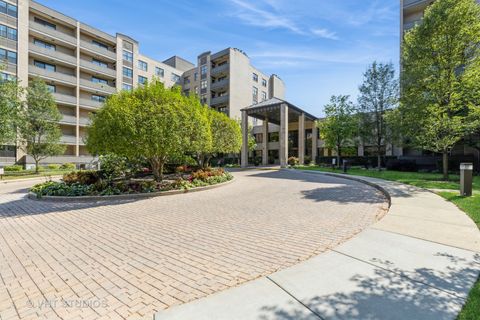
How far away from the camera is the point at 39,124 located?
1069 inches

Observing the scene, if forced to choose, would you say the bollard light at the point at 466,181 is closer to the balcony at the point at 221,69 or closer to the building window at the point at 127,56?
the balcony at the point at 221,69

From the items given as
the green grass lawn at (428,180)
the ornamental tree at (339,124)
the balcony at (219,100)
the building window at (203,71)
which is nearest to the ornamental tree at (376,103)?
the ornamental tree at (339,124)

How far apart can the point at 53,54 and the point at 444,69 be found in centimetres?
4748

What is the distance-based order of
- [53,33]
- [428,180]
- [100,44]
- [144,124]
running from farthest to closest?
[100,44] → [53,33] → [428,180] → [144,124]

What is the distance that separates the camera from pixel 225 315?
8.80 ft

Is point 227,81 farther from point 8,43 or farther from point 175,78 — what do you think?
point 8,43

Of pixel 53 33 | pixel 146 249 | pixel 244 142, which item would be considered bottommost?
pixel 146 249

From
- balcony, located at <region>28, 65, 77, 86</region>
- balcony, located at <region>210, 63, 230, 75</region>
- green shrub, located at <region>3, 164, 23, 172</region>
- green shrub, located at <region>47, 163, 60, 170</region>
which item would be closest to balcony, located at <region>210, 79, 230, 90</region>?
balcony, located at <region>210, 63, 230, 75</region>

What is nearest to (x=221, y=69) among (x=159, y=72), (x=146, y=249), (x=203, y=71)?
(x=203, y=71)

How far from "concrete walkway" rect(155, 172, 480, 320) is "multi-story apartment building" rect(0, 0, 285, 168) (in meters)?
34.2

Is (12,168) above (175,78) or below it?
below

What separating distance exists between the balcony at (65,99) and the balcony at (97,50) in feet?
30.1

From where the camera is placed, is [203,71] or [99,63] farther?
[203,71]

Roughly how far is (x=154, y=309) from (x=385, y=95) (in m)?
30.7
